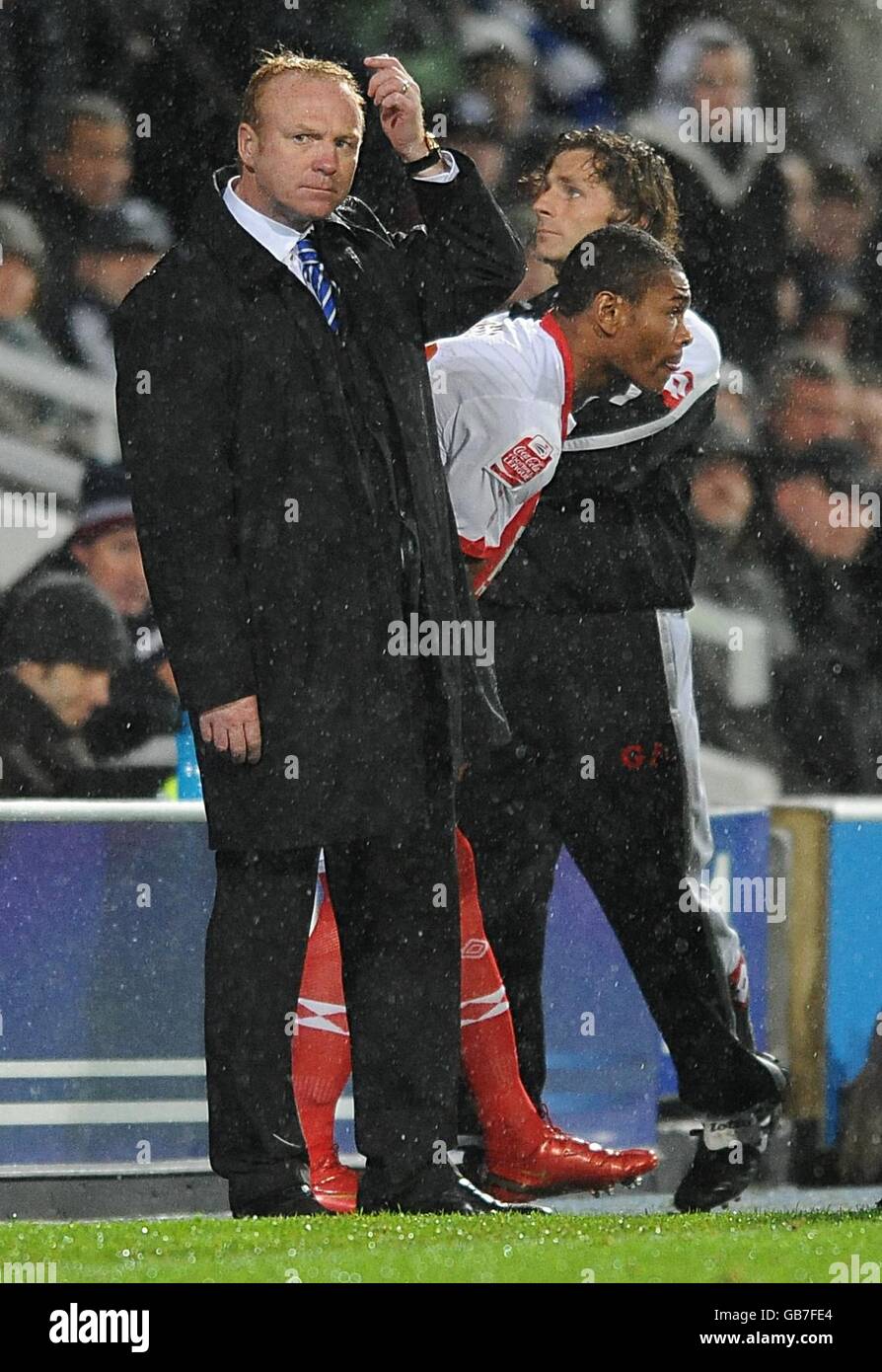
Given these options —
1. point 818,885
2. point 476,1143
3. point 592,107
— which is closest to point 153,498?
point 476,1143

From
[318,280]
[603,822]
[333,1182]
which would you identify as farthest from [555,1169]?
[318,280]

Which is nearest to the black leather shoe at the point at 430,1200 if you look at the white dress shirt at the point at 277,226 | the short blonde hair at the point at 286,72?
the white dress shirt at the point at 277,226

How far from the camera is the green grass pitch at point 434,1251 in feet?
10.9

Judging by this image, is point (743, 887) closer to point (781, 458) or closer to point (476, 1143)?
point (476, 1143)

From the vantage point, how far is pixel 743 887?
453 centimetres

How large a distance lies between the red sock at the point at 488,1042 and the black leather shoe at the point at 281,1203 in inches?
19.4

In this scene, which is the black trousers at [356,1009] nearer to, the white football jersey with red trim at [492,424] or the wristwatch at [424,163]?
the white football jersey with red trim at [492,424]

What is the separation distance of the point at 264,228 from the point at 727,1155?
5.74 ft

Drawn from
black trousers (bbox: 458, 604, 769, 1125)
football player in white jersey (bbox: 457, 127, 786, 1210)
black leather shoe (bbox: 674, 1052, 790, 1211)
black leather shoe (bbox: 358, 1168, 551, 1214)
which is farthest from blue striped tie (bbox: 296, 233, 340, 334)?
black leather shoe (bbox: 674, 1052, 790, 1211)

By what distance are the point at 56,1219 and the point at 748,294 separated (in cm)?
262

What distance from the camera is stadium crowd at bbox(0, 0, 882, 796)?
4.72m

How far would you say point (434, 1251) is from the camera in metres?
3.36

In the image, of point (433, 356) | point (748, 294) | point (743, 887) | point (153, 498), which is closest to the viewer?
point (153, 498)

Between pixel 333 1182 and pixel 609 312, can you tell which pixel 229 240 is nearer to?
pixel 609 312
